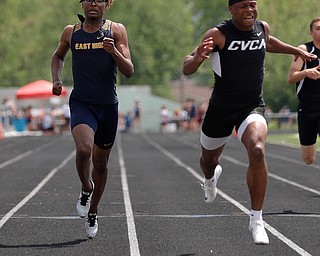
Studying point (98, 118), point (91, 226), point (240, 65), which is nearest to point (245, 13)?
point (240, 65)

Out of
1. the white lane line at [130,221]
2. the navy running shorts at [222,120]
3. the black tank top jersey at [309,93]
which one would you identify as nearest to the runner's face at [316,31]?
the black tank top jersey at [309,93]

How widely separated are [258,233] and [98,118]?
1784 mm

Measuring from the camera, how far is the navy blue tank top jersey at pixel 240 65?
8.05 m

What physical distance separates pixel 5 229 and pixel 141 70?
7067 cm

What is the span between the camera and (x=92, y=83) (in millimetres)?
8234

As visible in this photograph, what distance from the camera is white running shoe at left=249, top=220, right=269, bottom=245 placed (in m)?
7.39

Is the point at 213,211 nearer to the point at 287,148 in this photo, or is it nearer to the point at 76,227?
the point at 76,227

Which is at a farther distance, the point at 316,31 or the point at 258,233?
the point at 316,31

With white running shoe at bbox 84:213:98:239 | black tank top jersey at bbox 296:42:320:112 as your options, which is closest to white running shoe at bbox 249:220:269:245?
white running shoe at bbox 84:213:98:239

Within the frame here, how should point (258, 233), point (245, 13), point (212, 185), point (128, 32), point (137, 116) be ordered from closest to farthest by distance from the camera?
point (258, 233) → point (245, 13) → point (212, 185) → point (137, 116) → point (128, 32)

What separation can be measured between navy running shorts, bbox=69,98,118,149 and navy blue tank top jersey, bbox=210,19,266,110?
99 cm

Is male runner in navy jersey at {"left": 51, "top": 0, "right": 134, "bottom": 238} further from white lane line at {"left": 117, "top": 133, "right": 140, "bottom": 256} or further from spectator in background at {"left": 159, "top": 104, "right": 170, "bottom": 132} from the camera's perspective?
spectator in background at {"left": 159, "top": 104, "right": 170, "bottom": 132}

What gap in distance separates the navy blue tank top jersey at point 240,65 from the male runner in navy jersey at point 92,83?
0.77 m

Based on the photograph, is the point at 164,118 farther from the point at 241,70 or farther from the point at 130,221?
the point at 241,70
